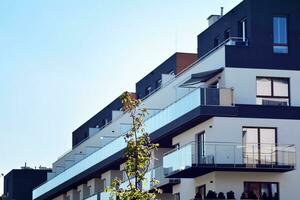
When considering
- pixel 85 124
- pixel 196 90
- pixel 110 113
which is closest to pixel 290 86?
pixel 196 90

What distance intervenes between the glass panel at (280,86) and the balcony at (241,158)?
2480 mm

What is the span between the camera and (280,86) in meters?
39.0

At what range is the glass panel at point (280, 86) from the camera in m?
39.0

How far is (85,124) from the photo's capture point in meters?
78.7

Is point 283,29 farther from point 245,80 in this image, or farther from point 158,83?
point 158,83

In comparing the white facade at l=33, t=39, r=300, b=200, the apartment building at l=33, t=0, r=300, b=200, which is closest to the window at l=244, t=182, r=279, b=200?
the apartment building at l=33, t=0, r=300, b=200

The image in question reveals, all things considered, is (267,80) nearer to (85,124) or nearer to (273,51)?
(273,51)

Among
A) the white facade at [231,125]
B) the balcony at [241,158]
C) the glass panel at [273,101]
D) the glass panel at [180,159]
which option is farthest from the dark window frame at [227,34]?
the balcony at [241,158]

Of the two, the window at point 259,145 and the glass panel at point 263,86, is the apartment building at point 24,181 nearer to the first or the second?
the glass panel at point 263,86

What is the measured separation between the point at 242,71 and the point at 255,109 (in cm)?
171

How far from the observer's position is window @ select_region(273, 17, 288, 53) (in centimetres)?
3941

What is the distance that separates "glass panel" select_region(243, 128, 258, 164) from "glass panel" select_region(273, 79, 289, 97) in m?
1.99

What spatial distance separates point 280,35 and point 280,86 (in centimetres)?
230

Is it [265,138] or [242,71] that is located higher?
[242,71]
